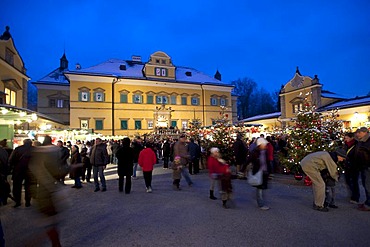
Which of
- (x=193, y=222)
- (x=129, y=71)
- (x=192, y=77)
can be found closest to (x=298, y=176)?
(x=193, y=222)

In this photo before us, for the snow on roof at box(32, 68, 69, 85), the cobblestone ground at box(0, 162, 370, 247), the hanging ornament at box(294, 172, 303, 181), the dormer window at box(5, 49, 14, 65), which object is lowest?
the cobblestone ground at box(0, 162, 370, 247)

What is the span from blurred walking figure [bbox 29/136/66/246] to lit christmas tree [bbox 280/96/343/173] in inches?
351

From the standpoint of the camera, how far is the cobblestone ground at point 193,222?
4684 millimetres

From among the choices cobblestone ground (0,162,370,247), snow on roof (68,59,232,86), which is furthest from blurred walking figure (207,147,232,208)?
snow on roof (68,59,232,86)

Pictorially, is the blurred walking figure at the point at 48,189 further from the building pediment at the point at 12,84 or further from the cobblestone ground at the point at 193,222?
the building pediment at the point at 12,84

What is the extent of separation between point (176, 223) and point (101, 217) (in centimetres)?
195

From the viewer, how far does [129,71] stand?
41562mm

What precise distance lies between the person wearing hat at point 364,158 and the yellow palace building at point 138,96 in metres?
28.4

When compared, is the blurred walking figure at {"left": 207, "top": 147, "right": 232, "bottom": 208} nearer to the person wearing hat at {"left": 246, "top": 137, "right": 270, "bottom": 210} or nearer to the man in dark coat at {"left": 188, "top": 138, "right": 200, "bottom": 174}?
the person wearing hat at {"left": 246, "top": 137, "right": 270, "bottom": 210}

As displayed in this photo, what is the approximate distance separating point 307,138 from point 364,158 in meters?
3.86

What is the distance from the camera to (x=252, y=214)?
→ 6.27 meters

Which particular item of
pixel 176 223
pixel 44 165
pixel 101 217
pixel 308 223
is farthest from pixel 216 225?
pixel 44 165

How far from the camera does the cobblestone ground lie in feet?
15.4

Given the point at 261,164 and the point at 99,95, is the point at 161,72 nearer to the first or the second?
the point at 99,95
